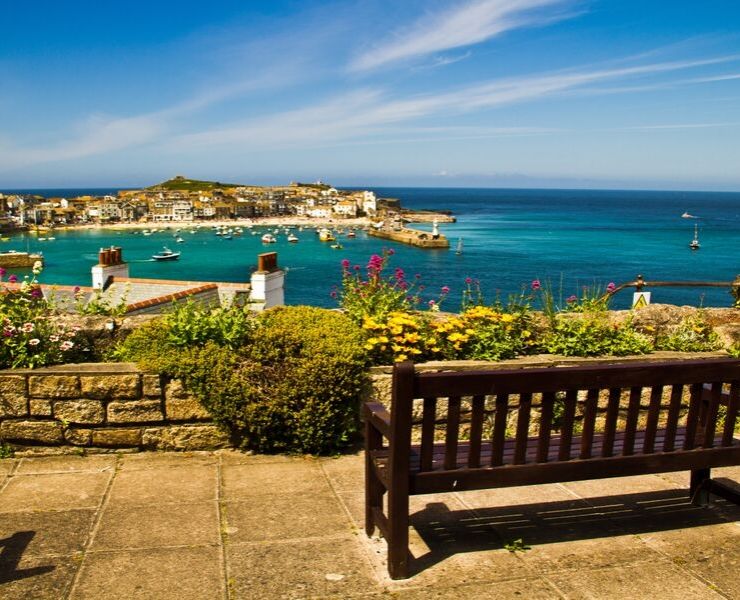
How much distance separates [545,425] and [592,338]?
2868 millimetres

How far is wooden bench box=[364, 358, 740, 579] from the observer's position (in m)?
3.15

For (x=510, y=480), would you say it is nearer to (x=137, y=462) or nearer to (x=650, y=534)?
(x=650, y=534)

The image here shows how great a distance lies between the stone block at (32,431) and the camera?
4.78m

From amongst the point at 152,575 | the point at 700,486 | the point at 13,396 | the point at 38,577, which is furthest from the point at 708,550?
the point at 13,396

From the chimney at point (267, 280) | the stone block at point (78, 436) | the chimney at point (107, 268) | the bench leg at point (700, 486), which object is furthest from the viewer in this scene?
the chimney at point (107, 268)

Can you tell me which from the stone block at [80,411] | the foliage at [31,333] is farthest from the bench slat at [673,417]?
the foliage at [31,333]

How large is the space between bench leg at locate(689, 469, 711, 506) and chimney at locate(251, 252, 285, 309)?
12474mm

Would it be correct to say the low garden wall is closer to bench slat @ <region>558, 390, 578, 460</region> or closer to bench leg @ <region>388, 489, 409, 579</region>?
bench leg @ <region>388, 489, 409, 579</region>

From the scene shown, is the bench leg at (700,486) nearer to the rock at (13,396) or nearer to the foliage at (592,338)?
the foliage at (592,338)

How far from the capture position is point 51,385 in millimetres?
4758

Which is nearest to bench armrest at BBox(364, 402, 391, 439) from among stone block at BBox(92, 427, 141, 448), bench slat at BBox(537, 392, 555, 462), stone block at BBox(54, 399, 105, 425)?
bench slat at BBox(537, 392, 555, 462)

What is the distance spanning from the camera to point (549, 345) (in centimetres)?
590

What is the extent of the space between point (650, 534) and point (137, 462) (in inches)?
139

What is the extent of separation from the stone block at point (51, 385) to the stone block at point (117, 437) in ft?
1.25
